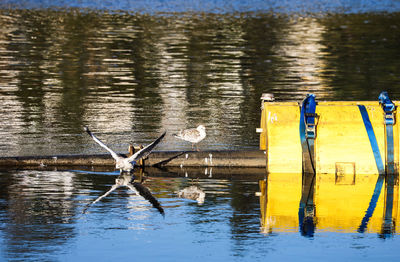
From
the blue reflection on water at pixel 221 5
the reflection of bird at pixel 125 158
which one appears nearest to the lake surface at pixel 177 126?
the reflection of bird at pixel 125 158

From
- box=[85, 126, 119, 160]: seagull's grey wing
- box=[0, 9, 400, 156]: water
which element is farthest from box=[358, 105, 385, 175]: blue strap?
box=[85, 126, 119, 160]: seagull's grey wing

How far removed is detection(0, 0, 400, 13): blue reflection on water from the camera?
62.5 meters

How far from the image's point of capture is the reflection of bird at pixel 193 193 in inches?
456

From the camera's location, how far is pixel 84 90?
2273cm

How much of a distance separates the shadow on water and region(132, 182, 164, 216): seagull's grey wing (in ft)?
4.00

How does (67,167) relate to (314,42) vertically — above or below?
below

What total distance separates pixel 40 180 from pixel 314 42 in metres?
25.8

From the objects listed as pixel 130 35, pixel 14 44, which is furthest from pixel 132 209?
pixel 130 35

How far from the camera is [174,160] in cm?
1352

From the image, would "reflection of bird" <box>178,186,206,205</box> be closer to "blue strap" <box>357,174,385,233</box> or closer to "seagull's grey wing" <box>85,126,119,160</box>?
"seagull's grey wing" <box>85,126,119,160</box>

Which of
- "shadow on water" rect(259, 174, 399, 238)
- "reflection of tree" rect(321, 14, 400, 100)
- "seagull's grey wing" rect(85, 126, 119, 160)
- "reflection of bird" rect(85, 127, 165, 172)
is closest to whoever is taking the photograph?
"shadow on water" rect(259, 174, 399, 238)

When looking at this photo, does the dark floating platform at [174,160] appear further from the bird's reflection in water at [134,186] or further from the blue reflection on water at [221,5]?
the blue reflection on water at [221,5]

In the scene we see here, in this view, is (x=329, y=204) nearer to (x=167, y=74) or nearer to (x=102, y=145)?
(x=102, y=145)

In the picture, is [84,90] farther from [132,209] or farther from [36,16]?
[36,16]
